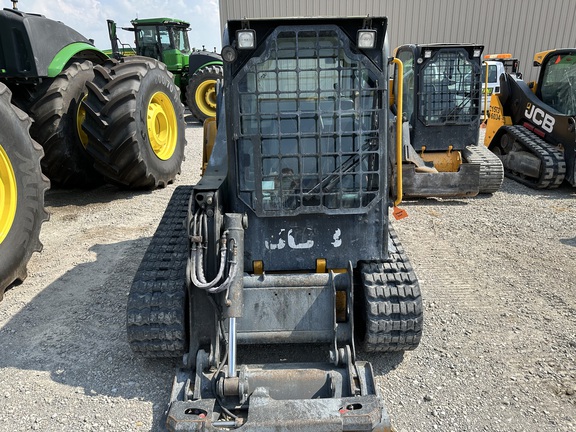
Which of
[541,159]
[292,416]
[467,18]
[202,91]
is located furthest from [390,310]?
[467,18]

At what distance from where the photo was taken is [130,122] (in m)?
5.93

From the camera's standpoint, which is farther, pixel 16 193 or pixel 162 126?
pixel 162 126

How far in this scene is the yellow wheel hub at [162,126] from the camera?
6.79 m

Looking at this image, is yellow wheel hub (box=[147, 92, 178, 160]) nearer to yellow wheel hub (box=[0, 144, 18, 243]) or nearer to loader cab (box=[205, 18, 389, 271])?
yellow wheel hub (box=[0, 144, 18, 243])

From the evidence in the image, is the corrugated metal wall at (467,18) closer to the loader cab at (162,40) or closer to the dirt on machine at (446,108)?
the loader cab at (162,40)

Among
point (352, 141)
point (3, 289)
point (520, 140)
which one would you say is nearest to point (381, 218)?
point (352, 141)

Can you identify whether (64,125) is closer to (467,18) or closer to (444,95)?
(444,95)

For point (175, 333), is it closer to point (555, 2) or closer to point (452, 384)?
point (452, 384)

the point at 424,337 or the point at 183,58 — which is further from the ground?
the point at 183,58

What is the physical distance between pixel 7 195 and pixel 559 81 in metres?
7.88

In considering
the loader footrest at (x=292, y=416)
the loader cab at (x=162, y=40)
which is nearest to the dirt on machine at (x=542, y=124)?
the loader footrest at (x=292, y=416)

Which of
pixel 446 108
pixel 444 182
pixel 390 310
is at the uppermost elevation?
pixel 446 108

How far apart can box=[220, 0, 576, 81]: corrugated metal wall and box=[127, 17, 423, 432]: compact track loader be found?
1711 centimetres

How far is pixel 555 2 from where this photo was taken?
62.0 ft
